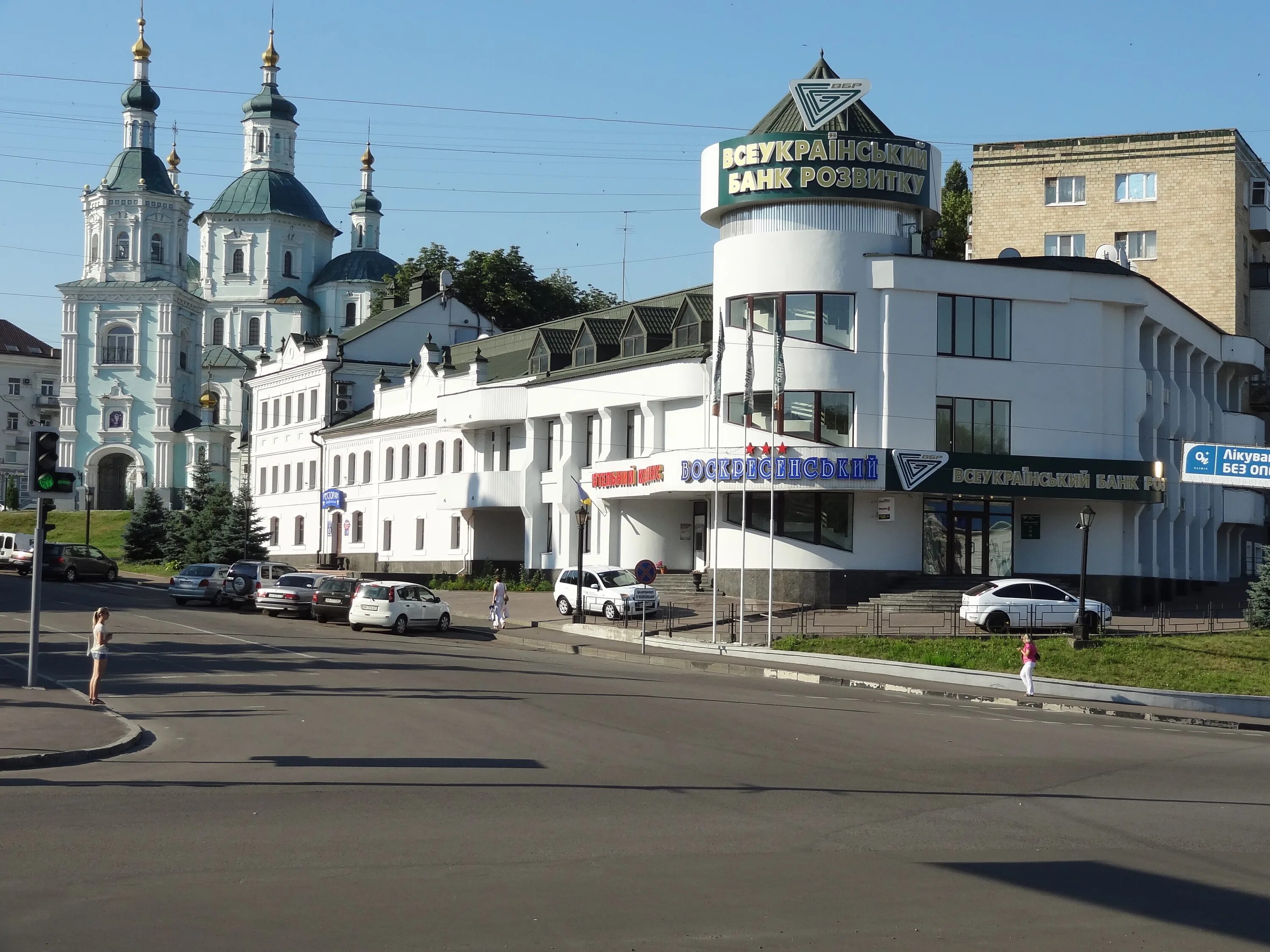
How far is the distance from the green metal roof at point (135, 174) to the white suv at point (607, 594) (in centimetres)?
7885

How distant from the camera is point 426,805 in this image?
518 inches

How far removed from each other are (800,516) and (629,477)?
23.2ft

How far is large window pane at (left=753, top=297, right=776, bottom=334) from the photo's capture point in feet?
148

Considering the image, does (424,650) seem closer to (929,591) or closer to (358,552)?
(929,591)

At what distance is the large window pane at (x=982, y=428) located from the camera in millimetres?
45375

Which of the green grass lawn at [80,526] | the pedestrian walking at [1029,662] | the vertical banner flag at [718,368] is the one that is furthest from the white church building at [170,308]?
the pedestrian walking at [1029,662]

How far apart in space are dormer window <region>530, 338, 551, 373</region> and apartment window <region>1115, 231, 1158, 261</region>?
24.6 meters

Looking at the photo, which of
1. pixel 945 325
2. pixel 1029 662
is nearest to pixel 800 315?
pixel 945 325

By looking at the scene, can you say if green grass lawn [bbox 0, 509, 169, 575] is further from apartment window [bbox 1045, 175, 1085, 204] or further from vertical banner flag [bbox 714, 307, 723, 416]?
apartment window [bbox 1045, 175, 1085, 204]

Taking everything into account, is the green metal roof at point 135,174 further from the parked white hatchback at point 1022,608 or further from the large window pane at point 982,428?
the parked white hatchback at point 1022,608

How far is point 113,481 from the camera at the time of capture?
111562 mm

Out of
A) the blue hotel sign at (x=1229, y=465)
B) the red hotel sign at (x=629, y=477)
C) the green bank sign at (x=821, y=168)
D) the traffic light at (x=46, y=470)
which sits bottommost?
the traffic light at (x=46, y=470)

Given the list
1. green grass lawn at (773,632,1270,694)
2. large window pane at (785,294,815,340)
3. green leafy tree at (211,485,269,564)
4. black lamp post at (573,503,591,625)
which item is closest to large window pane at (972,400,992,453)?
large window pane at (785,294,815,340)

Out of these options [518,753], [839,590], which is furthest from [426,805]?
[839,590]
